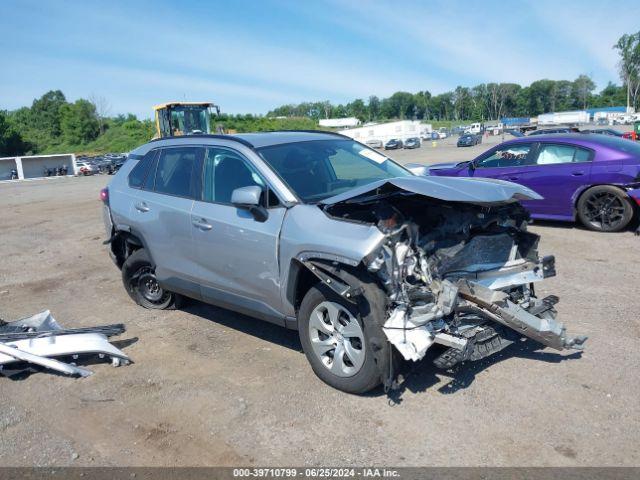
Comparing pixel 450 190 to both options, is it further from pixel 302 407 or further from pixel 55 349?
pixel 55 349

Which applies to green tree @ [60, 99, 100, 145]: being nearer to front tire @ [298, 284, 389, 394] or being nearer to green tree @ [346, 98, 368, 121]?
green tree @ [346, 98, 368, 121]

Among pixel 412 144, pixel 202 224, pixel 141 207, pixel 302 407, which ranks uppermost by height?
pixel 412 144

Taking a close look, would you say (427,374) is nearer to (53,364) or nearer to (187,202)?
(187,202)

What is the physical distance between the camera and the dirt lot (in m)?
3.21

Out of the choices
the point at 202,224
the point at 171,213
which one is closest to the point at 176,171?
the point at 171,213

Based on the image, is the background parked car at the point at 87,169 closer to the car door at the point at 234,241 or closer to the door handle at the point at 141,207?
the door handle at the point at 141,207

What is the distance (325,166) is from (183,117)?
23.2m

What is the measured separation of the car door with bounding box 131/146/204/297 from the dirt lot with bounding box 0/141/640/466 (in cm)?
61

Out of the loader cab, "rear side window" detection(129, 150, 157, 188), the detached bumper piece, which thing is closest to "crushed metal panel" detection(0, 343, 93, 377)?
the detached bumper piece

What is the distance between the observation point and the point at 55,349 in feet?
14.6

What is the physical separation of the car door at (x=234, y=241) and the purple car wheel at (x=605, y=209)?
20.5 ft

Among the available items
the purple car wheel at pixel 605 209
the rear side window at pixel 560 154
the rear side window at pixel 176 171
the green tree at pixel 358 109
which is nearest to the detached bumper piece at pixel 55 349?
the rear side window at pixel 176 171

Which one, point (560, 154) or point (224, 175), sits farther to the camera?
point (560, 154)

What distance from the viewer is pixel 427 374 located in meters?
4.12
